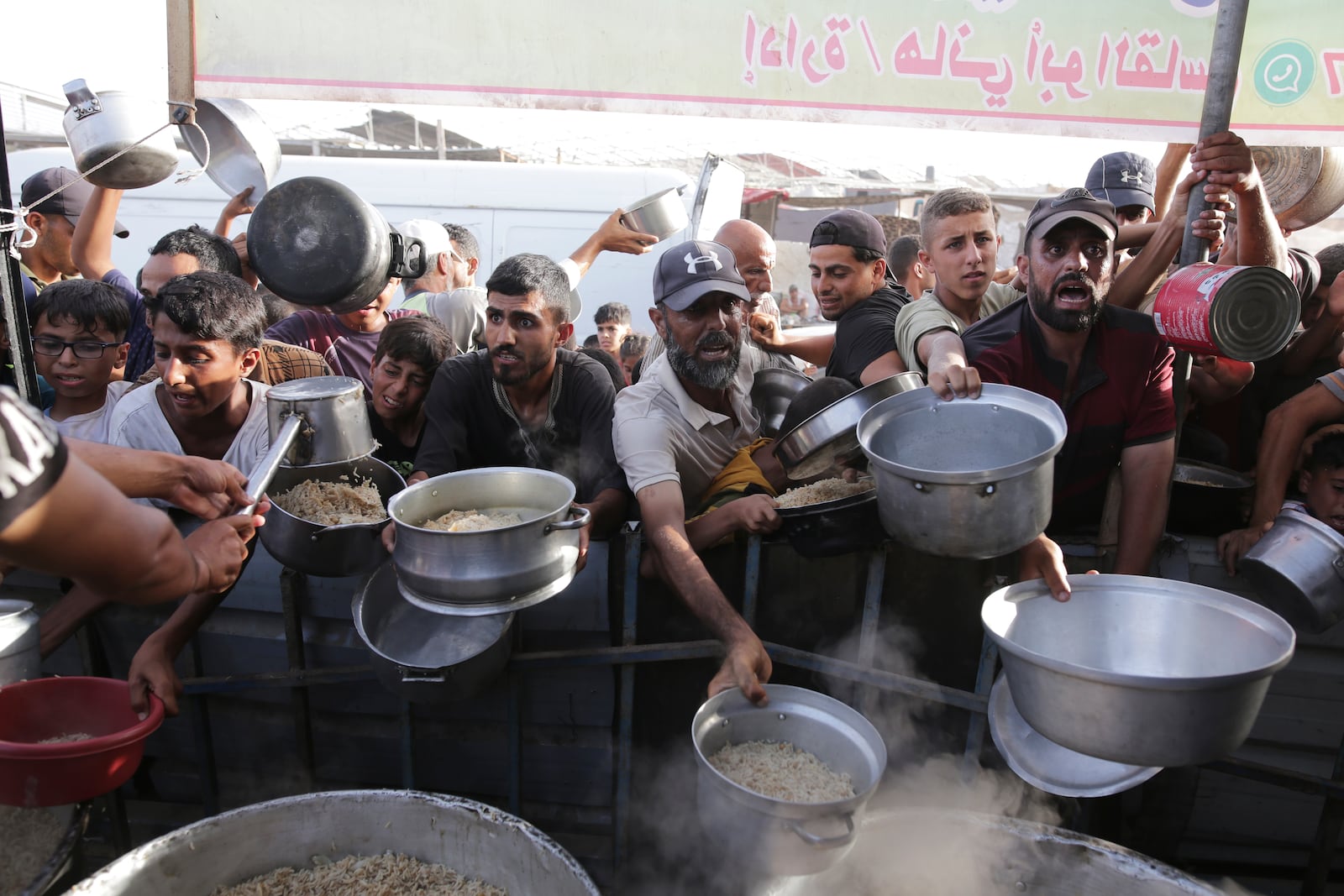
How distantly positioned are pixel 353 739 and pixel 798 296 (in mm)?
14916

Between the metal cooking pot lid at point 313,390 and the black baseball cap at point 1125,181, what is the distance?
380cm

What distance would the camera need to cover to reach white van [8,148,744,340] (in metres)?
9.55

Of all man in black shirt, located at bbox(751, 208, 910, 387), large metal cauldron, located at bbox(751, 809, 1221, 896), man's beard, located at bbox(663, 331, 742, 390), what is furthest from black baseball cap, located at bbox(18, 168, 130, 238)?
large metal cauldron, located at bbox(751, 809, 1221, 896)

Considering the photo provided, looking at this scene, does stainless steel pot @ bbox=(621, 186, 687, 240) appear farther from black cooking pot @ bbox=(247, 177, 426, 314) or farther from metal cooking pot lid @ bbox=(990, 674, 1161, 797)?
metal cooking pot lid @ bbox=(990, 674, 1161, 797)

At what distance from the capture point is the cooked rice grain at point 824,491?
2.64m

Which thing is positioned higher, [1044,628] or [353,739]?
[1044,628]

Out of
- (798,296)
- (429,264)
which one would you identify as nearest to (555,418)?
(429,264)

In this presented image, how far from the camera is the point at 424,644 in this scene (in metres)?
2.73

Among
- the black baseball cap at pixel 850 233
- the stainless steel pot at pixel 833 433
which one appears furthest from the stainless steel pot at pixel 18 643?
the black baseball cap at pixel 850 233

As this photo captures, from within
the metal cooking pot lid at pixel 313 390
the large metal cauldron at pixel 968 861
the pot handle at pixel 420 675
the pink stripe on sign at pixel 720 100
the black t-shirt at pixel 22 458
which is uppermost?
the pink stripe on sign at pixel 720 100

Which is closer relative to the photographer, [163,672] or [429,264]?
[163,672]

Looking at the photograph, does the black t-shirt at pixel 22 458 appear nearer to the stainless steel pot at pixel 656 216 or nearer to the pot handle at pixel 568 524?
the pot handle at pixel 568 524

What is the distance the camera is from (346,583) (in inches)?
113

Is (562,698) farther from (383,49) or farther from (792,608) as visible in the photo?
(383,49)
